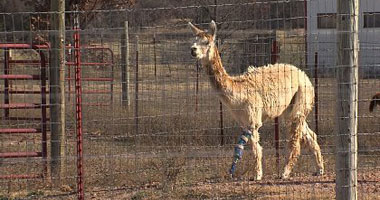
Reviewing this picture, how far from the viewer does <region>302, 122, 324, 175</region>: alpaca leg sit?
33.8ft

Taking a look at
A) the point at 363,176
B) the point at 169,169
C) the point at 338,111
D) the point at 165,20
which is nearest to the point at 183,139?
the point at 169,169

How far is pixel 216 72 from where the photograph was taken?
9656 mm

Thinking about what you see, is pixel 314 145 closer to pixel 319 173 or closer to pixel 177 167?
pixel 319 173

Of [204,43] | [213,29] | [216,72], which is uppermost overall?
[213,29]

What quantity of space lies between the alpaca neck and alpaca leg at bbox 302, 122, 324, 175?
4.89 ft

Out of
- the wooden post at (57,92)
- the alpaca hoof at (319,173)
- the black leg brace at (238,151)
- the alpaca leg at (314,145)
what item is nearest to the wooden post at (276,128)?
the alpaca leg at (314,145)

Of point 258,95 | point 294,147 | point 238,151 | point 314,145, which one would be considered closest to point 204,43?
point 258,95

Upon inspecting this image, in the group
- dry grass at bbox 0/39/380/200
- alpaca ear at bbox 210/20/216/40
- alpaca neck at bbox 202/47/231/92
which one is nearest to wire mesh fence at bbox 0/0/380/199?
dry grass at bbox 0/39/380/200

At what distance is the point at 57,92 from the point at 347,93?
398 cm

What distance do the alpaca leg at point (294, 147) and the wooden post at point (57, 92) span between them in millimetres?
2814

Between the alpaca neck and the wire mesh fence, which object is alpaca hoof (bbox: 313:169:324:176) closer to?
the wire mesh fence

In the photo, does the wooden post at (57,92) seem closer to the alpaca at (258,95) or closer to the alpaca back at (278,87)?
the alpaca at (258,95)

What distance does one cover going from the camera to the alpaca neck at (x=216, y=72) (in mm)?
9570

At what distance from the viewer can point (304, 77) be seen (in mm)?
10148
